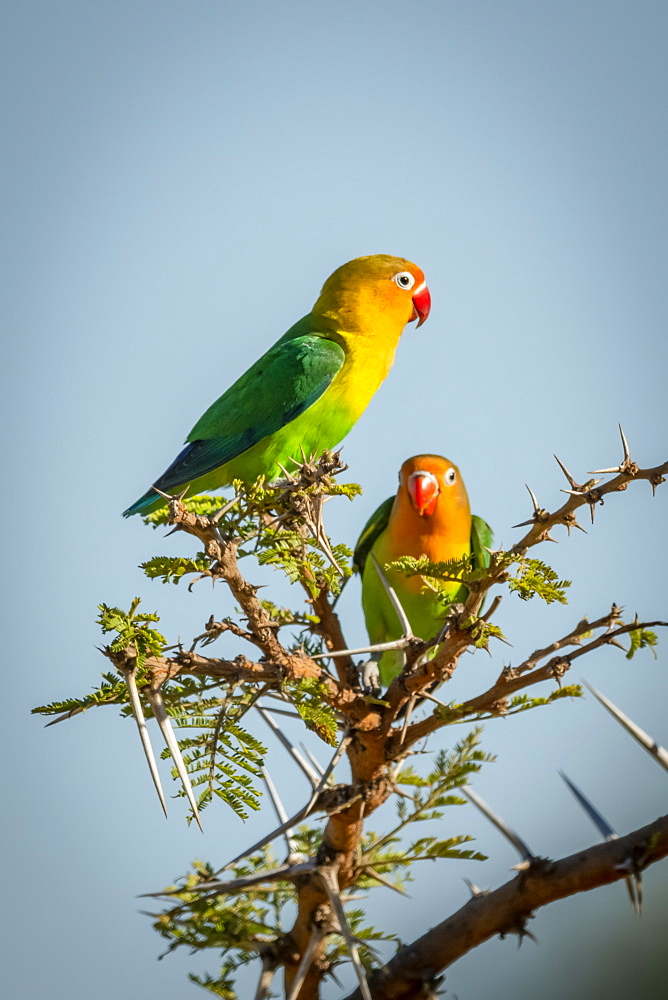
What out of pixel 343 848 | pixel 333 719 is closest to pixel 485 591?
pixel 333 719

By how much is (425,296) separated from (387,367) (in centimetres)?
64

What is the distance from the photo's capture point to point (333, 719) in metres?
2.68

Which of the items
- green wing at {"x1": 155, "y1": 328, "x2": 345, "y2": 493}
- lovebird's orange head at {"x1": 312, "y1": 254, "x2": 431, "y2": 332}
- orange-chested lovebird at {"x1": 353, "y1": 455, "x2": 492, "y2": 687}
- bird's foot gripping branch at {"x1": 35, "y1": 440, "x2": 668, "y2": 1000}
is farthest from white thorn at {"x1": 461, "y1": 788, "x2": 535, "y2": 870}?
lovebird's orange head at {"x1": 312, "y1": 254, "x2": 431, "y2": 332}

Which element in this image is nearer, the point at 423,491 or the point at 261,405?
the point at 423,491

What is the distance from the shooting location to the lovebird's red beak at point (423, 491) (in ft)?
13.4

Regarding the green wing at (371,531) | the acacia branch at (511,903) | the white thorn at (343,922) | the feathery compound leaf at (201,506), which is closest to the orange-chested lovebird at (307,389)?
the green wing at (371,531)

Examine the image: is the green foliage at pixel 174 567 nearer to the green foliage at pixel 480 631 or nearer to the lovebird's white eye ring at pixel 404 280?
the green foliage at pixel 480 631

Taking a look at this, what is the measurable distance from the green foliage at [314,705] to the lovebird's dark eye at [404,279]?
3279 millimetres

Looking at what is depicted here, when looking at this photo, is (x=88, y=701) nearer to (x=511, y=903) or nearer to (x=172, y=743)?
(x=172, y=743)

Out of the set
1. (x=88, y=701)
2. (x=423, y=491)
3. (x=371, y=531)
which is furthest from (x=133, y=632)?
(x=371, y=531)

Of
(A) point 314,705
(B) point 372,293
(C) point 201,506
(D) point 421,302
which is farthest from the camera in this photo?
(D) point 421,302

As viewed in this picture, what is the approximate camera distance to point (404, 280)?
5375mm

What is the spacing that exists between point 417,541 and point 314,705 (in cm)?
172

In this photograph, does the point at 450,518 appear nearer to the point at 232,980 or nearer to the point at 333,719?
the point at 333,719
